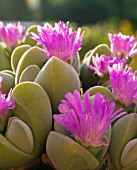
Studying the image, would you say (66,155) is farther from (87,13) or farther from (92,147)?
(87,13)

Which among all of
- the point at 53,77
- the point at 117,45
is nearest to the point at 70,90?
the point at 53,77

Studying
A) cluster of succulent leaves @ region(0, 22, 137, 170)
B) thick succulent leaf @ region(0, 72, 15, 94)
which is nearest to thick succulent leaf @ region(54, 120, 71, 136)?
cluster of succulent leaves @ region(0, 22, 137, 170)

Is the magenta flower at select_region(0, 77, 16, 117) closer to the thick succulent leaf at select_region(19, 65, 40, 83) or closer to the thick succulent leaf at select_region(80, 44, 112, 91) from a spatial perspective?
the thick succulent leaf at select_region(19, 65, 40, 83)

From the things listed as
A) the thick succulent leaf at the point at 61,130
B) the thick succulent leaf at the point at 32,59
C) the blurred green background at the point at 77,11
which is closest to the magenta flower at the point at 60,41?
the thick succulent leaf at the point at 32,59

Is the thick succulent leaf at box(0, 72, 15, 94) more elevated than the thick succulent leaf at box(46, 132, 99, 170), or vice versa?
the thick succulent leaf at box(0, 72, 15, 94)

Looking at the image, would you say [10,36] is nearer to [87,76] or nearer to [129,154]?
[87,76]

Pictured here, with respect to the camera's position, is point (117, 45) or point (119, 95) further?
point (117, 45)

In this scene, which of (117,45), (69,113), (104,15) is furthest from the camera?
(104,15)
